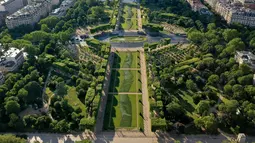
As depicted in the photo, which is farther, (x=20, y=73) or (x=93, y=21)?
(x=93, y=21)

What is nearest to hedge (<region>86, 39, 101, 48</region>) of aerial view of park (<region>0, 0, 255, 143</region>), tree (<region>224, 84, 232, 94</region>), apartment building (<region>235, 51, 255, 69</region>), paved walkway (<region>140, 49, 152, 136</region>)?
aerial view of park (<region>0, 0, 255, 143</region>)

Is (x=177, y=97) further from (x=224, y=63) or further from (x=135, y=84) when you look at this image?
(x=224, y=63)

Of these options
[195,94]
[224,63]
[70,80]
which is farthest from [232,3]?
[70,80]

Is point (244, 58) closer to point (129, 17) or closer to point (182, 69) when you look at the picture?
point (182, 69)

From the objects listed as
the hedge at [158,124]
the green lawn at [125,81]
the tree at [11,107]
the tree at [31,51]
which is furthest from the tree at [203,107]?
the tree at [31,51]

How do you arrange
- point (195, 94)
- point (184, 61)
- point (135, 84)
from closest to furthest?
point (195, 94)
point (135, 84)
point (184, 61)

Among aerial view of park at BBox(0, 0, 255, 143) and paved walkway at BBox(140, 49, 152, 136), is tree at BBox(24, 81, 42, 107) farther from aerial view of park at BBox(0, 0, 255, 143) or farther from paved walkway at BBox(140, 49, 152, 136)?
paved walkway at BBox(140, 49, 152, 136)

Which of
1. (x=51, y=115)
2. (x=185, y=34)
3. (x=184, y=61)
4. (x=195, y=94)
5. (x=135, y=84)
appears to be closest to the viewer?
(x=51, y=115)
